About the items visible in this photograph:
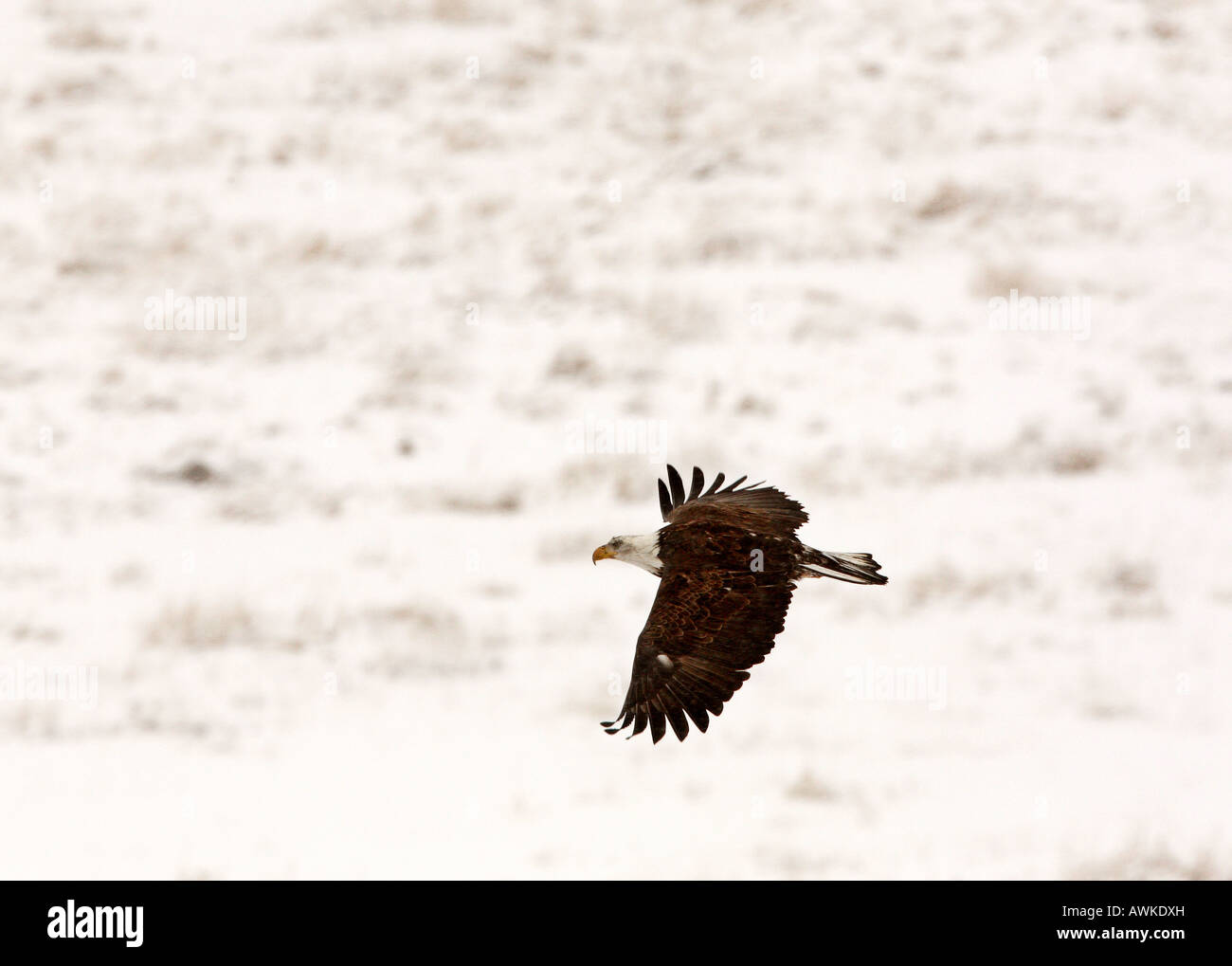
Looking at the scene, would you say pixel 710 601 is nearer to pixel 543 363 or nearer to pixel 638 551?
pixel 638 551

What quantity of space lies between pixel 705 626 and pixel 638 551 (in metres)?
0.81

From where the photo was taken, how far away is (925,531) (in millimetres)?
15102

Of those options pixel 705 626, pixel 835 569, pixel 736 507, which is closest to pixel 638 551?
pixel 736 507

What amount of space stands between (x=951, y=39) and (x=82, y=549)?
14.7m

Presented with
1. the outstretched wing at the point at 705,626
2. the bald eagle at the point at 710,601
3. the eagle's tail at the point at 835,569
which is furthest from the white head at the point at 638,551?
the eagle's tail at the point at 835,569

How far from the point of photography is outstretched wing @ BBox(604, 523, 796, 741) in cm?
855

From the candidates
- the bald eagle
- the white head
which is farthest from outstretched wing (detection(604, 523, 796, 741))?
the white head

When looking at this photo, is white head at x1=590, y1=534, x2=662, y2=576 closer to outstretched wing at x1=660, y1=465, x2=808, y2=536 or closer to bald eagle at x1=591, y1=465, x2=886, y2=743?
bald eagle at x1=591, y1=465, x2=886, y2=743

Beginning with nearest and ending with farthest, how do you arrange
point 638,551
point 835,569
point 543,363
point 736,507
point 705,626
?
point 705,626 → point 835,569 → point 638,551 → point 736,507 → point 543,363

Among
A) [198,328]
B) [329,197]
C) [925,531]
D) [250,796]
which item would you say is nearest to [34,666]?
[250,796]

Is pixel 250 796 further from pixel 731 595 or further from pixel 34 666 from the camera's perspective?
pixel 731 595

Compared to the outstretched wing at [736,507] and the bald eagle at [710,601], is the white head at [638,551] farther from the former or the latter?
the outstretched wing at [736,507]

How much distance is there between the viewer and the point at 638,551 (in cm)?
937

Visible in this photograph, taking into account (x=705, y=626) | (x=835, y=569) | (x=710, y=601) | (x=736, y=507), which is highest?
(x=736, y=507)
